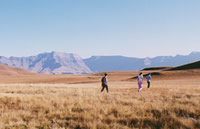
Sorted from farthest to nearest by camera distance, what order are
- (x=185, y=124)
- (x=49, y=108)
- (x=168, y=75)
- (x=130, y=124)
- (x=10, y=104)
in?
(x=168, y=75)
(x=10, y=104)
(x=49, y=108)
(x=130, y=124)
(x=185, y=124)

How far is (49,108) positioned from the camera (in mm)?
9320

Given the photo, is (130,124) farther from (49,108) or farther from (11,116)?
(11,116)

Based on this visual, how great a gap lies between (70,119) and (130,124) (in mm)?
2386

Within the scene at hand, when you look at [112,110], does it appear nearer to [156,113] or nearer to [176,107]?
[156,113]

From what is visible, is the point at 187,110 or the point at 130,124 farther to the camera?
the point at 187,110

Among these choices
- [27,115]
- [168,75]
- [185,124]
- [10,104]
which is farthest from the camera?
[168,75]

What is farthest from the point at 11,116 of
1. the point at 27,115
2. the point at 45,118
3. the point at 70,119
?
the point at 70,119

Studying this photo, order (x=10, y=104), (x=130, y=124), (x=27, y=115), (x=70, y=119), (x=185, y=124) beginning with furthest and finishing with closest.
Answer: (x=10, y=104)
(x=27, y=115)
(x=70, y=119)
(x=130, y=124)
(x=185, y=124)

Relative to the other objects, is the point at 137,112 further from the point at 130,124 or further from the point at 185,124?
the point at 185,124

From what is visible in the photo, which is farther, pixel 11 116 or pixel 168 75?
pixel 168 75

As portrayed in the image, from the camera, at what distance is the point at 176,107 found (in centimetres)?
862

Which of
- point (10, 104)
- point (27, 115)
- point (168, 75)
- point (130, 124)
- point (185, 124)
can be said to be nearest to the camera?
point (185, 124)

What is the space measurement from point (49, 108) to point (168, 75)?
6176cm

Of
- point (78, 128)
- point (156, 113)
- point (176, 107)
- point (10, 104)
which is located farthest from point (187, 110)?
point (10, 104)
